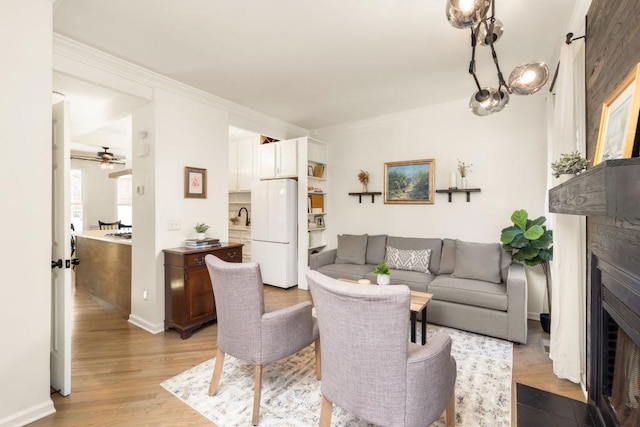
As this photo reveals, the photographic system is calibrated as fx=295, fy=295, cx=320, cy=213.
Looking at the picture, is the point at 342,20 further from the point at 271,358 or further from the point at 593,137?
the point at 271,358

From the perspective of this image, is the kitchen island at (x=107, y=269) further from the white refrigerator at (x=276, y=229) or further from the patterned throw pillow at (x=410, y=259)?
the patterned throw pillow at (x=410, y=259)

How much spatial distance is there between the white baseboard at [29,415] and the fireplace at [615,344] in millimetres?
2991

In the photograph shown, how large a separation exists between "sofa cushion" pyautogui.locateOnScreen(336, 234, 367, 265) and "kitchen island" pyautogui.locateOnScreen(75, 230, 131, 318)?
8.91 ft

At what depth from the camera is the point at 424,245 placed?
3.83 m

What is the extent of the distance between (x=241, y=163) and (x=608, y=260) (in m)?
5.13

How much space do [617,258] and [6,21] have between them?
10.8ft

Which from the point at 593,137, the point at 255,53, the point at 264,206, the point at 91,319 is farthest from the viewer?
the point at 264,206

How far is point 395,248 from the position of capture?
13.0 ft

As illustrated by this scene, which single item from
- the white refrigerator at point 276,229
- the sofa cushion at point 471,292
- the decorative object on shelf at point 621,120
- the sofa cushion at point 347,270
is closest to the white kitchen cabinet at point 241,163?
the white refrigerator at point 276,229

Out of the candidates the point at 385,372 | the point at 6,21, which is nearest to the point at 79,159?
the point at 6,21

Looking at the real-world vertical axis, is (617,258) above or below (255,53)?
below

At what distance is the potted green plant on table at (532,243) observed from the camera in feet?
9.49

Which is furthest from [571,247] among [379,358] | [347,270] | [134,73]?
[134,73]

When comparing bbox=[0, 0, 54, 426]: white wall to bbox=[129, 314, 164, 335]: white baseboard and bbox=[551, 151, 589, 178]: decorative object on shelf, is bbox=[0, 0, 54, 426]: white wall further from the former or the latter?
bbox=[551, 151, 589, 178]: decorative object on shelf
